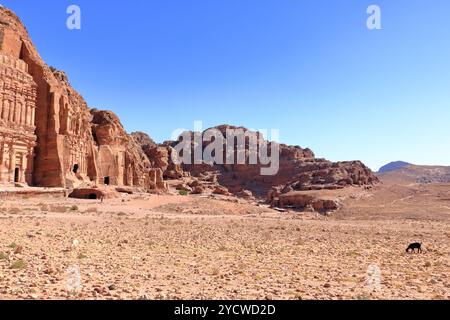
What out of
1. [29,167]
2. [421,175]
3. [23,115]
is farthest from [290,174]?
[421,175]

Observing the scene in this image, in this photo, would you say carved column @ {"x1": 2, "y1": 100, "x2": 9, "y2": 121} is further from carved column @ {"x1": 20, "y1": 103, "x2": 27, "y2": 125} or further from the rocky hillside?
the rocky hillside

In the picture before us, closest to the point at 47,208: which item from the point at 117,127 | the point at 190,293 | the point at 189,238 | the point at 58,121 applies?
the point at 189,238

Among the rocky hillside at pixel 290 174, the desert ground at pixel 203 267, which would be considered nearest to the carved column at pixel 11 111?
the desert ground at pixel 203 267

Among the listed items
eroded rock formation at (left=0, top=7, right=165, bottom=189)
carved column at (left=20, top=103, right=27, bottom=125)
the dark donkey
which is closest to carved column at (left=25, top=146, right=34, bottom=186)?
eroded rock formation at (left=0, top=7, right=165, bottom=189)

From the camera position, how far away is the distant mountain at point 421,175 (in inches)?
5541

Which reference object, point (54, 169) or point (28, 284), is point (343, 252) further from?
point (54, 169)

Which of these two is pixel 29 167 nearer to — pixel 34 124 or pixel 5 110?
pixel 34 124

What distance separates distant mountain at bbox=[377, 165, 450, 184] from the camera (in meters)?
141

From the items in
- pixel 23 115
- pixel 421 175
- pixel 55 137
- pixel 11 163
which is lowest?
pixel 11 163

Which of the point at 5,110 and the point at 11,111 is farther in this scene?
the point at 11,111

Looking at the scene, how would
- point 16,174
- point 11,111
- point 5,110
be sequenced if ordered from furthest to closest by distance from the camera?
point 16,174 < point 11,111 < point 5,110

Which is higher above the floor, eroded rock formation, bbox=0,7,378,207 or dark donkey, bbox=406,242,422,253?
eroded rock formation, bbox=0,7,378,207

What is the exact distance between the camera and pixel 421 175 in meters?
151

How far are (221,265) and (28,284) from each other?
4801 millimetres
